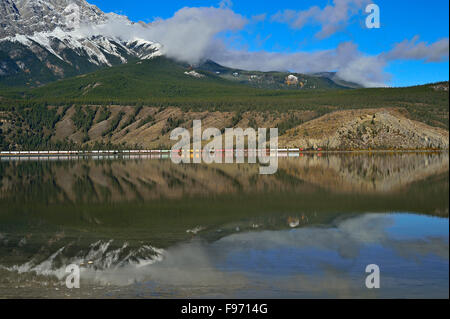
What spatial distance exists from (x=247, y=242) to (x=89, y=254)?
229 inches

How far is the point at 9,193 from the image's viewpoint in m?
43.1

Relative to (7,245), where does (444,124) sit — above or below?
above

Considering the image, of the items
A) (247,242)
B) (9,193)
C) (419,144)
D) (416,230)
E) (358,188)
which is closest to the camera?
(247,242)

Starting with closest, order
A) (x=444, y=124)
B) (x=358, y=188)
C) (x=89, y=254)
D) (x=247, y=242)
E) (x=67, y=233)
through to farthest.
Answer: (x=89, y=254) < (x=247, y=242) < (x=67, y=233) < (x=358, y=188) < (x=444, y=124)

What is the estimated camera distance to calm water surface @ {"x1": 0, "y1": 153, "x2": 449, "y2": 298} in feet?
52.7

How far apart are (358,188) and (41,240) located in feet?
76.6

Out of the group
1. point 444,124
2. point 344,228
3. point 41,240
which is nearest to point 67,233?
point 41,240

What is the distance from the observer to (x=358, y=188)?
132 ft

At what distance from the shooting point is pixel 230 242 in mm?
22281

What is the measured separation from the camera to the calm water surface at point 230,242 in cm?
1606
